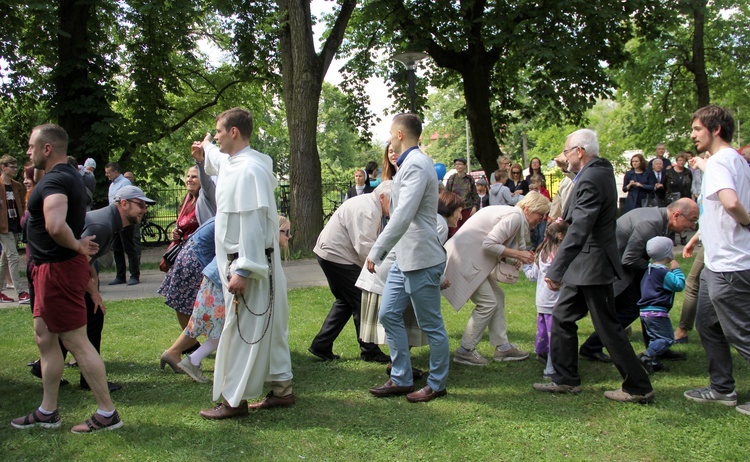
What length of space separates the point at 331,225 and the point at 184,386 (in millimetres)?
1935

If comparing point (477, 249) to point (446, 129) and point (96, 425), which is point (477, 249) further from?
point (446, 129)

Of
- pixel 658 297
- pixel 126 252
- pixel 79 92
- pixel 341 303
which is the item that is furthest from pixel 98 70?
pixel 658 297

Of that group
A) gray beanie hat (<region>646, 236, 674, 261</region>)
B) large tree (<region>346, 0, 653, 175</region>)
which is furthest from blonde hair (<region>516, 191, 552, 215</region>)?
large tree (<region>346, 0, 653, 175</region>)

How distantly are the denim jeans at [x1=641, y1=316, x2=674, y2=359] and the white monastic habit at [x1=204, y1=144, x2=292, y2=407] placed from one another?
10.9ft

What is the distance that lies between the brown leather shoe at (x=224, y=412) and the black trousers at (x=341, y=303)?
5.31ft

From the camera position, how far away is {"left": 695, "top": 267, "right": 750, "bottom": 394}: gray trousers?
4.44 metres

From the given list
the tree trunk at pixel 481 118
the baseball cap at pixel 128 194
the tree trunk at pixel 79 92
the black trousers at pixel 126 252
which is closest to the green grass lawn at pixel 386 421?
the baseball cap at pixel 128 194

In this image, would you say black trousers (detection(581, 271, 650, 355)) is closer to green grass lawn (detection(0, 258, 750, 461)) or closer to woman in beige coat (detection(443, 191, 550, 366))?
green grass lawn (detection(0, 258, 750, 461))

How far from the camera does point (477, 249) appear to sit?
596 cm

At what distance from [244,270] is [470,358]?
265 centimetres

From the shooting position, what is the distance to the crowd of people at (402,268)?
436 cm

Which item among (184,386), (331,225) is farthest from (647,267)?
(184,386)

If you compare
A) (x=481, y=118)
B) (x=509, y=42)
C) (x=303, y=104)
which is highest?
(x=509, y=42)

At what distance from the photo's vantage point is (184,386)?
5.45 m
